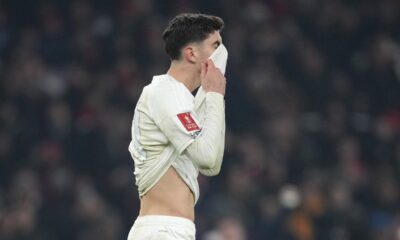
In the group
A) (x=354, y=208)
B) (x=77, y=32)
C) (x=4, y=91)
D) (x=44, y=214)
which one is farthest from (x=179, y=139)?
(x=77, y=32)

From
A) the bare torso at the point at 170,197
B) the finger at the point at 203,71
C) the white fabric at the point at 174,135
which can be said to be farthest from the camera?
the finger at the point at 203,71

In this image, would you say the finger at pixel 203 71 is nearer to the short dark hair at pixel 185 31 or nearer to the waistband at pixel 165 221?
the short dark hair at pixel 185 31

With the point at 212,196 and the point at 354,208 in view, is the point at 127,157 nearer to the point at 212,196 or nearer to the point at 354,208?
the point at 212,196

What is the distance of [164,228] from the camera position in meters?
4.74

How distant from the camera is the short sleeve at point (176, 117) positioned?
4.72m

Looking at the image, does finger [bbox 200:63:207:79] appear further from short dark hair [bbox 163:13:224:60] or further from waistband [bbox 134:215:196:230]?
waistband [bbox 134:215:196:230]

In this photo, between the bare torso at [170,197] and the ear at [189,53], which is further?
the ear at [189,53]

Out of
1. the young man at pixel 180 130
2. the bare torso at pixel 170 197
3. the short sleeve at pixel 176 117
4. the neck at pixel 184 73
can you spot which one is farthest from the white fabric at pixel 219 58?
the bare torso at pixel 170 197

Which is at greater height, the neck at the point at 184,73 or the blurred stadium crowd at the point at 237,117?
the neck at the point at 184,73

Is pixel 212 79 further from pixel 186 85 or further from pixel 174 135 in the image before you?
pixel 174 135

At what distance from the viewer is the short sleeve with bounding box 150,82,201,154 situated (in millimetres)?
4719

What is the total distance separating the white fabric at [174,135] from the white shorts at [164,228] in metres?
0.15

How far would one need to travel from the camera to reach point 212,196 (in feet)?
36.6

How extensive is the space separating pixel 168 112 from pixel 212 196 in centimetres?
643
